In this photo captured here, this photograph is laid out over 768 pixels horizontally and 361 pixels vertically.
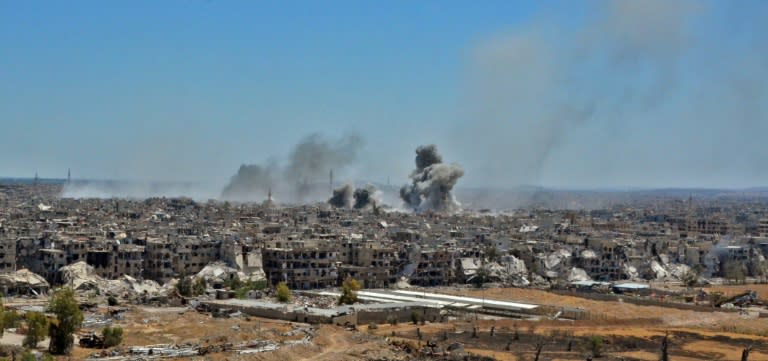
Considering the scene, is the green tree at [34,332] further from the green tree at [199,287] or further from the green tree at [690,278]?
the green tree at [690,278]

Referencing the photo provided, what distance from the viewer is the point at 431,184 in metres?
158

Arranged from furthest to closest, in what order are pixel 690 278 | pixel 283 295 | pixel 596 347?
pixel 690 278
pixel 283 295
pixel 596 347

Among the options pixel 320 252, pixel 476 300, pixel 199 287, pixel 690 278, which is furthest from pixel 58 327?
pixel 690 278

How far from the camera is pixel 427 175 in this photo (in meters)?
161

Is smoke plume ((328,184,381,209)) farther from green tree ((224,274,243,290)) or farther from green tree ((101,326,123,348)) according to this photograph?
green tree ((101,326,123,348))

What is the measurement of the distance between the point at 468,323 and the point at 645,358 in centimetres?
1334

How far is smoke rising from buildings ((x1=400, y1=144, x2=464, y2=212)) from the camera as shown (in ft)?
510

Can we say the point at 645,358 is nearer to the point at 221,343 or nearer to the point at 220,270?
the point at 221,343

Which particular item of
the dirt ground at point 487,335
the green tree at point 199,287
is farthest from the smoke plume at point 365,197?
the dirt ground at point 487,335

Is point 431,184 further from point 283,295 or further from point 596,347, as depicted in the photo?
point 596,347

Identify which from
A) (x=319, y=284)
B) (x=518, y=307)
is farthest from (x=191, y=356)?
(x=319, y=284)

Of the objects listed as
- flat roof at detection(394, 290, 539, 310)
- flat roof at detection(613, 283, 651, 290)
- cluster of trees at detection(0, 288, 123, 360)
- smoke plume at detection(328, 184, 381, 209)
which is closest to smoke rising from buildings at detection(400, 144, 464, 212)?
smoke plume at detection(328, 184, 381, 209)

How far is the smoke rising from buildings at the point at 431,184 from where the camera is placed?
155 meters

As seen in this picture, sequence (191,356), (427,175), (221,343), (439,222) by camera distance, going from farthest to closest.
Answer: (427,175) < (439,222) < (221,343) < (191,356)
